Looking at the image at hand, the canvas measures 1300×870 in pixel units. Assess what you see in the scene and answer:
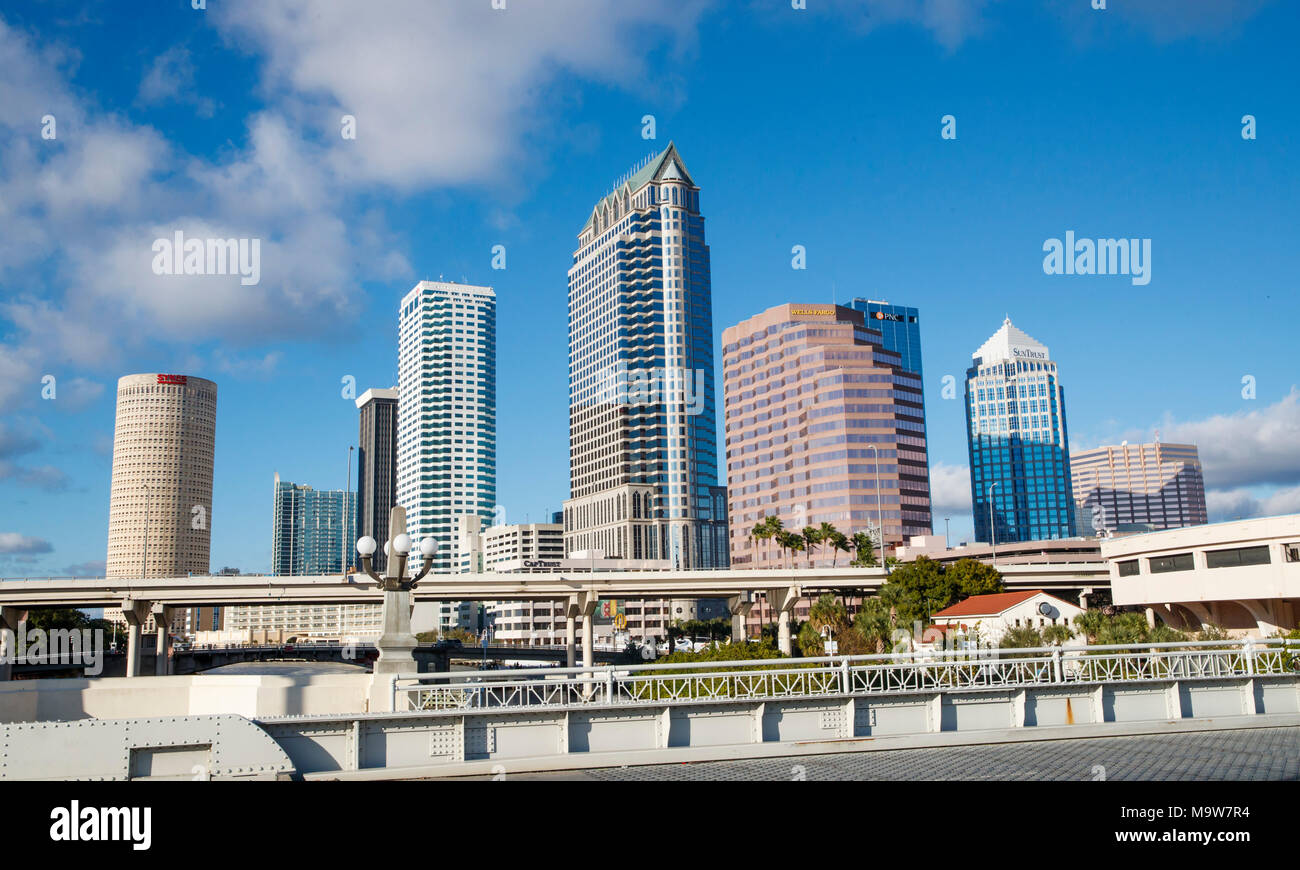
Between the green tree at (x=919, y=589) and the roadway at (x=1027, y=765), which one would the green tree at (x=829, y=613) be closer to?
the green tree at (x=919, y=589)

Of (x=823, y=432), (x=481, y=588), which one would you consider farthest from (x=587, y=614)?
(x=823, y=432)

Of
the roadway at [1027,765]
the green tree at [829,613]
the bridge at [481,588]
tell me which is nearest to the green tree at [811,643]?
the green tree at [829,613]

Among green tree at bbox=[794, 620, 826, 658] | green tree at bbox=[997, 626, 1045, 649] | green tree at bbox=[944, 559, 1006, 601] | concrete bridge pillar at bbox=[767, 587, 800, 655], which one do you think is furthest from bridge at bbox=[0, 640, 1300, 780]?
concrete bridge pillar at bbox=[767, 587, 800, 655]

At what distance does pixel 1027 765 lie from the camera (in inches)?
663

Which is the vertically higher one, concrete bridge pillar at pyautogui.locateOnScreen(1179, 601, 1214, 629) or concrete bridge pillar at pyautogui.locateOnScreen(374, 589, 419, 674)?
concrete bridge pillar at pyautogui.locateOnScreen(374, 589, 419, 674)

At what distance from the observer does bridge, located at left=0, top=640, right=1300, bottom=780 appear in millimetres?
13492

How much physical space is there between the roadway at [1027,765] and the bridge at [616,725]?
0.45 metres

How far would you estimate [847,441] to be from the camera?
157625 millimetres

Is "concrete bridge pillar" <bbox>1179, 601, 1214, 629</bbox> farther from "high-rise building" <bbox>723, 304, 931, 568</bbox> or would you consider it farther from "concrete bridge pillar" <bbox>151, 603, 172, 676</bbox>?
"concrete bridge pillar" <bbox>151, 603, 172, 676</bbox>

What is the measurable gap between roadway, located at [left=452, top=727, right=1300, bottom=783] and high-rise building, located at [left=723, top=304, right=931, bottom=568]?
127 m
